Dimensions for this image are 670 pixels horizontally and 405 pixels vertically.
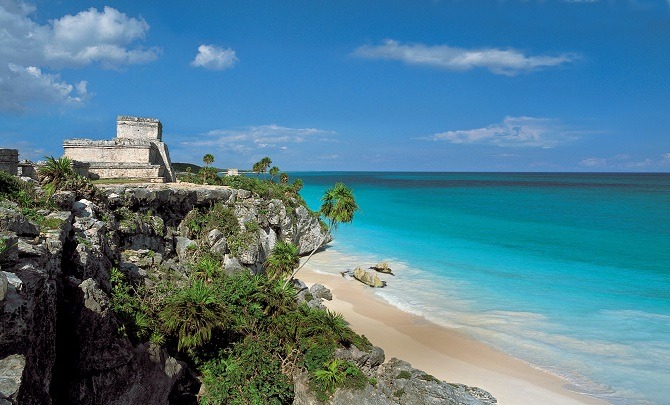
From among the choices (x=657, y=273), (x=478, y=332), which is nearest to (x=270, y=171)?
(x=478, y=332)

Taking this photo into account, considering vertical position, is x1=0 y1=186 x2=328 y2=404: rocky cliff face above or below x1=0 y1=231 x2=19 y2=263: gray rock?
below

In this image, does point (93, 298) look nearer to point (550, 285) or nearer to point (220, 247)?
point (220, 247)

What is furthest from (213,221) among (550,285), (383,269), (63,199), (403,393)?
(550,285)

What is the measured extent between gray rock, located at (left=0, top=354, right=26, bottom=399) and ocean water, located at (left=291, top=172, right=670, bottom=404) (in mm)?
17107

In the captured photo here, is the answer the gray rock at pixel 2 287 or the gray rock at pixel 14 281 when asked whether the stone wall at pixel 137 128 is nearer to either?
the gray rock at pixel 14 281

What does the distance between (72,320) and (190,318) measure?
298 centimetres

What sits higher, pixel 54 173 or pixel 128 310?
pixel 54 173

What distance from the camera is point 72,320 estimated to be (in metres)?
8.64

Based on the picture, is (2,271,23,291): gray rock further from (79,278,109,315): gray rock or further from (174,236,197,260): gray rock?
(174,236,197,260): gray rock

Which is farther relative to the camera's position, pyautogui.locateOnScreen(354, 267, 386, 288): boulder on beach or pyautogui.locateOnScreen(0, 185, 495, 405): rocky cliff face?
pyautogui.locateOnScreen(354, 267, 386, 288): boulder on beach

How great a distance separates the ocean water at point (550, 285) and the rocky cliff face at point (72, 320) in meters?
14.5

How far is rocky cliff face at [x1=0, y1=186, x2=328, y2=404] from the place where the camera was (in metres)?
6.09

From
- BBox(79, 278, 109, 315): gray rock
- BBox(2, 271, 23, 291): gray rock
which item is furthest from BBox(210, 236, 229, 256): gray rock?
BBox(2, 271, 23, 291): gray rock

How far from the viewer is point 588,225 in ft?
169
